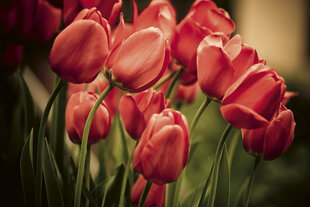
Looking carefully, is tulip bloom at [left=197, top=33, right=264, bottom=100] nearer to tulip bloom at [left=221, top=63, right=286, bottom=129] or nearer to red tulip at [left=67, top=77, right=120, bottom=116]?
tulip bloom at [left=221, top=63, right=286, bottom=129]

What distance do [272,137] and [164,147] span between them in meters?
0.08

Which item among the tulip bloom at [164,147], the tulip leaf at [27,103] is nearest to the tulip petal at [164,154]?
the tulip bloom at [164,147]

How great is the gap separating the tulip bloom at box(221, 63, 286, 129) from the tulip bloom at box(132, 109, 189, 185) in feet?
0.10

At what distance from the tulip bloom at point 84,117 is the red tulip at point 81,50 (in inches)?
1.6

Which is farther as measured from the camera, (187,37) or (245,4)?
(245,4)

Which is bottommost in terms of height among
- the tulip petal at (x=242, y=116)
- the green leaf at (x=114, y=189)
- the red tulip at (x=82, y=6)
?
the green leaf at (x=114, y=189)

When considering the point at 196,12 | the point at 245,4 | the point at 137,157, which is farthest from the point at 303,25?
the point at 137,157

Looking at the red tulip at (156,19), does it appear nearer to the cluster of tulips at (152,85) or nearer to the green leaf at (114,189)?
the cluster of tulips at (152,85)

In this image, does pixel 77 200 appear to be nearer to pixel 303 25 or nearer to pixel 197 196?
pixel 197 196

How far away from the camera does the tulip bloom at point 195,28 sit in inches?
10.9

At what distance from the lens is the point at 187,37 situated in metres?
0.28

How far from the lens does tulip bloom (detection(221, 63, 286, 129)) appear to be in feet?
0.73

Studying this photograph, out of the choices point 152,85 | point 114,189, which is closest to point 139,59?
point 152,85

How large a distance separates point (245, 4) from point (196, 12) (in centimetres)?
128
